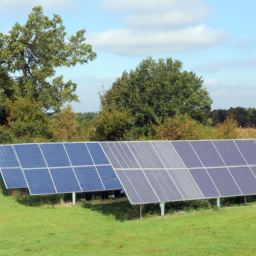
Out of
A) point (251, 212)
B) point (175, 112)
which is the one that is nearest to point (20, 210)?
point (251, 212)

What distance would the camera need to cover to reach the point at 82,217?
2239 centimetres

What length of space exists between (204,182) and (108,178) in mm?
7165

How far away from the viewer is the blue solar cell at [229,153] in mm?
25222

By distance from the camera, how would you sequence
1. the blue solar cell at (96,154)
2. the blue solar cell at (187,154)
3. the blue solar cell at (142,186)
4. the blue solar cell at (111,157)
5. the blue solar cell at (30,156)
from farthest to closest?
1. the blue solar cell at (96,154)
2. the blue solar cell at (30,156)
3. the blue solar cell at (187,154)
4. the blue solar cell at (111,157)
5. the blue solar cell at (142,186)

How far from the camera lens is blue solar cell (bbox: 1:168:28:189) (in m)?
27.4

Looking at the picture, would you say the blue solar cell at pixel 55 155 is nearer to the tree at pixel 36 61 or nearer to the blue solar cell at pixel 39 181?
the blue solar cell at pixel 39 181

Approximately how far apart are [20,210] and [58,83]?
34.2 meters

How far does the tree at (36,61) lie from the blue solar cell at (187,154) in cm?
3191

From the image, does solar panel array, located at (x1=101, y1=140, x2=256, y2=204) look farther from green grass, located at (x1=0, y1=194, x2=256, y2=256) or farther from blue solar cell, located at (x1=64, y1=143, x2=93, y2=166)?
blue solar cell, located at (x1=64, y1=143, x2=93, y2=166)

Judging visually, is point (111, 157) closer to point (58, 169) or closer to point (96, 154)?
point (58, 169)

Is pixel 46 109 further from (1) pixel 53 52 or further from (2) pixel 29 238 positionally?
(2) pixel 29 238

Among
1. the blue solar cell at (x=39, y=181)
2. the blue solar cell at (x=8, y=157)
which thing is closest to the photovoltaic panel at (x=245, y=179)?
the blue solar cell at (x=39, y=181)

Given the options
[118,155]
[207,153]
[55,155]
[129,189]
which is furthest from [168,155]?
[55,155]

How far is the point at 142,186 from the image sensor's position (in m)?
21.5
